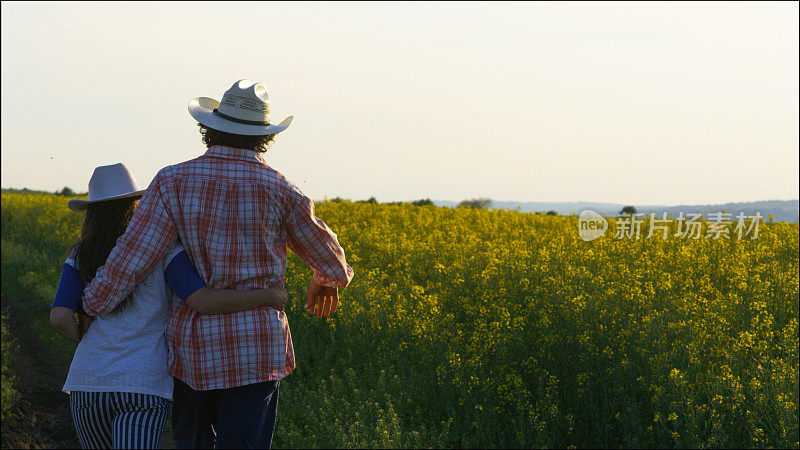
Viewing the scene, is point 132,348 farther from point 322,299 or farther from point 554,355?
point 554,355

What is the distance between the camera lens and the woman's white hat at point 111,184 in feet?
9.25

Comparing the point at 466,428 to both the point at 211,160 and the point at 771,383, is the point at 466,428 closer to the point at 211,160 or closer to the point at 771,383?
the point at 771,383

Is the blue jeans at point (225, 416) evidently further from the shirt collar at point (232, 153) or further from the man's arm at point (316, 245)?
the shirt collar at point (232, 153)

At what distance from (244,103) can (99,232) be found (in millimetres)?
740

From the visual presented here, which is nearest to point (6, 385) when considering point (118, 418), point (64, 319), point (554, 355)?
point (554, 355)

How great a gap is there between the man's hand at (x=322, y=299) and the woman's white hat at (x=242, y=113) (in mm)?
710

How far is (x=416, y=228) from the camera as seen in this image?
12258 mm

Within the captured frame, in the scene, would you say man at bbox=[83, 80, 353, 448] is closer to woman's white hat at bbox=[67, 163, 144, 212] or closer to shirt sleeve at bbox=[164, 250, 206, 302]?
shirt sleeve at bbox=[164, 250, 206, 302]

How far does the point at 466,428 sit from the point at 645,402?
1327 millimetres

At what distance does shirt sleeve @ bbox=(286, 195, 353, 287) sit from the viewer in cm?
279

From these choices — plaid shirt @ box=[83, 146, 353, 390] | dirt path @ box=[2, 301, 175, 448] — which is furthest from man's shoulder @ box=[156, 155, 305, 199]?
dirt path @ box=[2, 301, 175, 448]

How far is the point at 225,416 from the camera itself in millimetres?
2740

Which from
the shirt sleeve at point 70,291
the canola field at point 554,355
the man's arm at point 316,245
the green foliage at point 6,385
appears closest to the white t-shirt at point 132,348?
the shirt sleeve at point 70,291

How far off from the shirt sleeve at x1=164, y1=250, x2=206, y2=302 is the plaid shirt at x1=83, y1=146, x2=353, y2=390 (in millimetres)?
32
